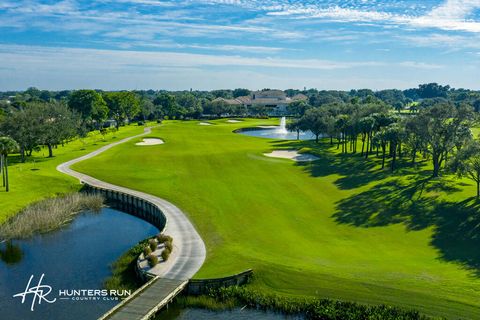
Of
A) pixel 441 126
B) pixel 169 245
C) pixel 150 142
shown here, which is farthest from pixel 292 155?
pixel 169 245

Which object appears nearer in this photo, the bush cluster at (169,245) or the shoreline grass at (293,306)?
the shoreline grass at (293,306)

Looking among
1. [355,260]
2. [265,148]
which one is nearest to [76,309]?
[355,260]

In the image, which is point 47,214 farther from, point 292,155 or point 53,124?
point 292,155

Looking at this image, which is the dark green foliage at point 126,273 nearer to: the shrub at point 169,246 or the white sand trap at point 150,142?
the shrub at point 169,246

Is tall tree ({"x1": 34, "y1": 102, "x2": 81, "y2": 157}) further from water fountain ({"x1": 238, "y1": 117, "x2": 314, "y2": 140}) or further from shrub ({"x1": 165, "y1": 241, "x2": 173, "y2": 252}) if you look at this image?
water fountain ({"x1": 238, "y1": 117, "x2": 314, "y2": 140})

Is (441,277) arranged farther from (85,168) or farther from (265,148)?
(265,148)

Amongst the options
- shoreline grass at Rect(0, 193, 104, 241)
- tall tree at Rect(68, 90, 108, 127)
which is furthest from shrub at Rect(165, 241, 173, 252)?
tall tree at Rect(68, 90, 108, 127)

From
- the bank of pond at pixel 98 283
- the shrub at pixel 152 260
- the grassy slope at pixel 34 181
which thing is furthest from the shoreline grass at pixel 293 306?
the grassy slope at pixel 34 181
